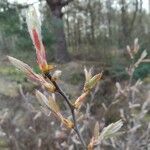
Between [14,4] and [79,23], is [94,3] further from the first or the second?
[14,4]

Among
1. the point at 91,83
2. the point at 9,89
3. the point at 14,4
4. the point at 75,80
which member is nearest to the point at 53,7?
the point at 14,4

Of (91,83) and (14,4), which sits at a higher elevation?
(91,83)

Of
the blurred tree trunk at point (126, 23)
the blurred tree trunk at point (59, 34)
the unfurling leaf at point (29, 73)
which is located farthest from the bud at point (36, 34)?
the blurred tree trunk at point (126, 23)

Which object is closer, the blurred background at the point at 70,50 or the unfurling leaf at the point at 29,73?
the unfurling leaf at the point at 29,73

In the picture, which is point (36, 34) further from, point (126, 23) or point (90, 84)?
point (126, 23)

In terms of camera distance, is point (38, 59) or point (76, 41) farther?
point (76, 41)

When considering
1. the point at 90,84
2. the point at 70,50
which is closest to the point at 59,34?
the point at 70,50

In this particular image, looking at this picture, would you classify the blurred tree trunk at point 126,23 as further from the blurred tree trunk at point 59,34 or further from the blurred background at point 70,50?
the blurred tree trunk at point 59,34

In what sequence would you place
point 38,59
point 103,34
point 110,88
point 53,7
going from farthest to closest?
point 103,34 → point 53,7 → point 110,88 → point 38,59

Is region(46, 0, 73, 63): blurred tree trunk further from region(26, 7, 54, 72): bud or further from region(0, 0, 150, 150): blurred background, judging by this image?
region(26, 7, 54, 72): bud
